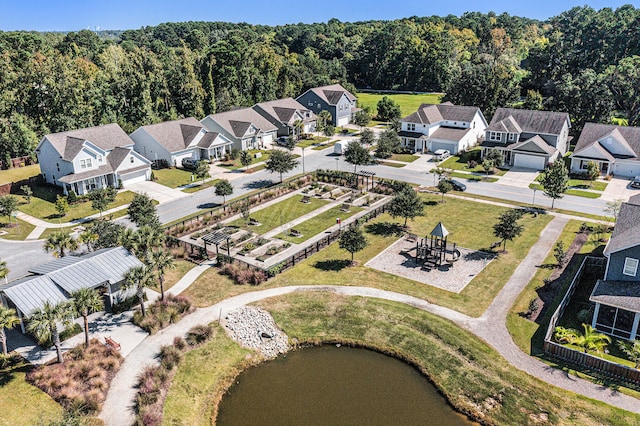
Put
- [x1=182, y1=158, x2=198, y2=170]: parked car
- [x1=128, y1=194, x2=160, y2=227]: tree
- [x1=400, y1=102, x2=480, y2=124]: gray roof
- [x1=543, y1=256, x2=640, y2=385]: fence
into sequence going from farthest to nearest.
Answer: [x1=400, y1=102, x2=480, y2=124]: gray roof, [x1=182, y1=158, x2=198, y2=170]: parked car, [x1=128, y1=194, x2=160, y2=227]: tree, [x1=543, y1=256, x2=640, y2=385]: fence

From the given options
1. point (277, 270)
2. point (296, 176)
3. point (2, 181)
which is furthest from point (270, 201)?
point (2, 181)

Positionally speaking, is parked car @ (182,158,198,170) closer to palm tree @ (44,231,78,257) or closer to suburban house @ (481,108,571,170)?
palm tree @ (44,231,78,257)

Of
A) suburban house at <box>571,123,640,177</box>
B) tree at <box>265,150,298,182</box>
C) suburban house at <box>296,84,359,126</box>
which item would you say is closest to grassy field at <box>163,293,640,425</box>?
tree at <box>265,150,298,182</box>

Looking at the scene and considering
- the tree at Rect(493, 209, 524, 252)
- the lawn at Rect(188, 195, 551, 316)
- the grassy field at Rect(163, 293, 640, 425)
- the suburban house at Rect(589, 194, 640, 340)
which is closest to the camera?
the grassy field at Rect(163, 293, 640, 425)

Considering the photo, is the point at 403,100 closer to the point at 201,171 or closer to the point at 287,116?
the point at 287,116

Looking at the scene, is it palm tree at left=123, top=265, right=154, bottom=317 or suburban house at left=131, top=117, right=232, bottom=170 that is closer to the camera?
palm tree at left=123, top=265, right=154, bottom=317

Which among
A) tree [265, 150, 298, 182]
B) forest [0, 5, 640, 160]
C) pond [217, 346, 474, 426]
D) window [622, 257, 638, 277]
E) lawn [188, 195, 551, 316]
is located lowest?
pond [217, 346, 474, 426]

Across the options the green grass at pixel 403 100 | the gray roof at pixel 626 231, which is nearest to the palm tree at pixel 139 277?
Answer: the gray roof at pixel 626 231
